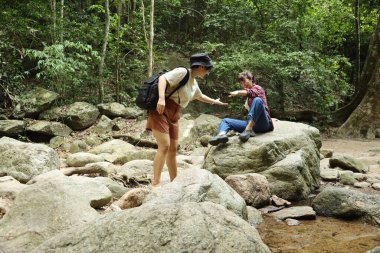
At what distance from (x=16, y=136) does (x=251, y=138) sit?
7003mm

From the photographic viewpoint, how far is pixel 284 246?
376 cm

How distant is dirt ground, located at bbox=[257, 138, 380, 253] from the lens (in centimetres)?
371

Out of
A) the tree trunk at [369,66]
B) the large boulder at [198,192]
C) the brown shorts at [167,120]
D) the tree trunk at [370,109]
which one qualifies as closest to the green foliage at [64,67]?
the brown shorts at [167,120]

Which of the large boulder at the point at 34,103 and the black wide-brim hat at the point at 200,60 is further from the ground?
the black wide-brim hat at the point at 200,60

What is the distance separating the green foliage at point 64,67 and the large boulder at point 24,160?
405 centimetres

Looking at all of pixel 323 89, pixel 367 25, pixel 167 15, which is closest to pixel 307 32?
pixel 323 89

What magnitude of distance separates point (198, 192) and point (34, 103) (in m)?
8.61

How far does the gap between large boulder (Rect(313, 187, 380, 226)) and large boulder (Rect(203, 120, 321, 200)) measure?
644 millimetres

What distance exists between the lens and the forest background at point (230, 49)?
11414mm

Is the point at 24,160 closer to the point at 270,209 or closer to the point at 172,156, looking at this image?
the point at 172,156

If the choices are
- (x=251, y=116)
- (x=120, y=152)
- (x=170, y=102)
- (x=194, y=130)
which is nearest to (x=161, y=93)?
(x=170, y=102)

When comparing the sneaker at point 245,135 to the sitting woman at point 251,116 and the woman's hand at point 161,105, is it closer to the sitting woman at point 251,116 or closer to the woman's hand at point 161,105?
the sitting woman at point 251,116

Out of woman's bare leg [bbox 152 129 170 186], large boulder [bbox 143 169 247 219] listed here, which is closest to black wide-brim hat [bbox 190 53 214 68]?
woman's bare leg [bbox 152 129 170 186]

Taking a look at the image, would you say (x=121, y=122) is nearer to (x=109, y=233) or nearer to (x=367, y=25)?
(x=109, y=233)
